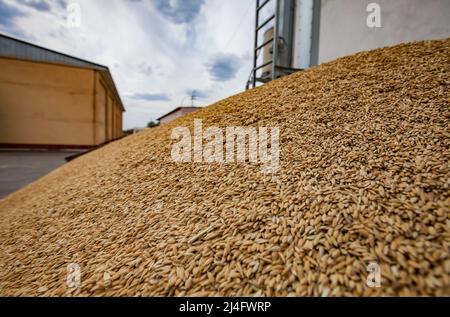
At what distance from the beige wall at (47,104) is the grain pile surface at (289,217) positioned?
11.1 meters

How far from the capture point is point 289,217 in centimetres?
134

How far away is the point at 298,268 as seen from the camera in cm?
108

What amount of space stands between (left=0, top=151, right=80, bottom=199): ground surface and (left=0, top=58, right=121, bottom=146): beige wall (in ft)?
5.89

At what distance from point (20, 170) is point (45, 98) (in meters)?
6.04

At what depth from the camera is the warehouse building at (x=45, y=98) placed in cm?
1105

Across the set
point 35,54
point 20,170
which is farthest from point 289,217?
point 35,54

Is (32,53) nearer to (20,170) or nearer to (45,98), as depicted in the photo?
(45,98)

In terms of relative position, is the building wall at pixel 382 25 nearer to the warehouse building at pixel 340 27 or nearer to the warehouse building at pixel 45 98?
the warehouse building at pixel 340 27

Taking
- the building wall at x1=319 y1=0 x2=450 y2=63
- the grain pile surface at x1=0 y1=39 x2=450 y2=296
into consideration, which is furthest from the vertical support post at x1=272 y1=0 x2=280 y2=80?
the grain pile surface at x1=0 y1=39 x2=450 y2=296

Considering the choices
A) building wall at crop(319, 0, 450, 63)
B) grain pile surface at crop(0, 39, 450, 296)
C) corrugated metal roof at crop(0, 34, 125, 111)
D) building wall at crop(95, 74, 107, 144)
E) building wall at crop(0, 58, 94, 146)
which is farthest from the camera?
building wall at crop(95, 74, 107, 144)

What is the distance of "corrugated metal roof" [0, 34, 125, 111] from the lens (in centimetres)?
1129

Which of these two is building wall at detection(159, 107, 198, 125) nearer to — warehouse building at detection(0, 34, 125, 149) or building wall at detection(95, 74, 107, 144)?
building wall at detection(95, 74, 107, 144)

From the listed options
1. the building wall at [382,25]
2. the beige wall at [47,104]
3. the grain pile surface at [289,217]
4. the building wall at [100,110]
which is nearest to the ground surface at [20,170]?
the beige wall at [47,104]
